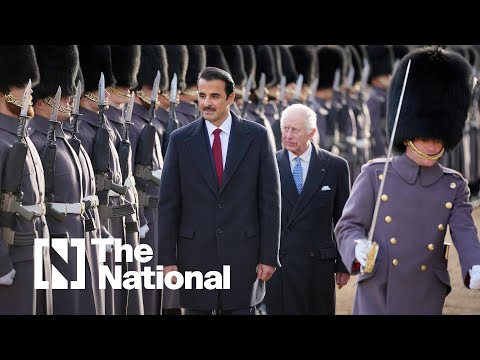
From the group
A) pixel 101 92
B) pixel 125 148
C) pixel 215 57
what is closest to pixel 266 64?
pixel 215 57

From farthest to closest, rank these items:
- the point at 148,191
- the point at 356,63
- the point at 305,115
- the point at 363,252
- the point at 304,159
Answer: the point at 356,63 < the point at 148,191 < the point at 305,115 < the point at 304,159 < the point at 363,252

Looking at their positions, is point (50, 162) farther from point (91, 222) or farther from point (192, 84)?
point (192, 84)

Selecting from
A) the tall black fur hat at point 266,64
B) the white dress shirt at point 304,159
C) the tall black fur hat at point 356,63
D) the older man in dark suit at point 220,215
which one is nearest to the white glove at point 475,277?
the older man in dark suit at point 220,215

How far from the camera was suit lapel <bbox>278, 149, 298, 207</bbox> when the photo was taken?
7902mm

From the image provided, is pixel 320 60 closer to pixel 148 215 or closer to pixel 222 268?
pixel 148 215

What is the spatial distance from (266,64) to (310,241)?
4.90 metres

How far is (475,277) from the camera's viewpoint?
19.7 ft

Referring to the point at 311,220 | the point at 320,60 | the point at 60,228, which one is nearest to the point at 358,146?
the point at 320,60

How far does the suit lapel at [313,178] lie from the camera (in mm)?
7867

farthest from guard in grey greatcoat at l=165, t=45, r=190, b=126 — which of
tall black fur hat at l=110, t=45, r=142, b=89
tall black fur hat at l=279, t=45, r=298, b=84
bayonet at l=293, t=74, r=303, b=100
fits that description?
tall black fur hat at l=279, t=45, r=298, b=84

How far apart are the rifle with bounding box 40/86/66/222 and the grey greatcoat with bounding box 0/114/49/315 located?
4.9 inches

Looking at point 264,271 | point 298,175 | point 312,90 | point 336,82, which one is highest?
point 336,82

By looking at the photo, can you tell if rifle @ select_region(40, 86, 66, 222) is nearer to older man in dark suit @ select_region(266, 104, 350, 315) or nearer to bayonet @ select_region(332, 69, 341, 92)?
older man in dark suit @ select_region(266, 104, 350, 315)

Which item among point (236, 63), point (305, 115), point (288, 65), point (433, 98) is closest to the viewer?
point (433, 98)
